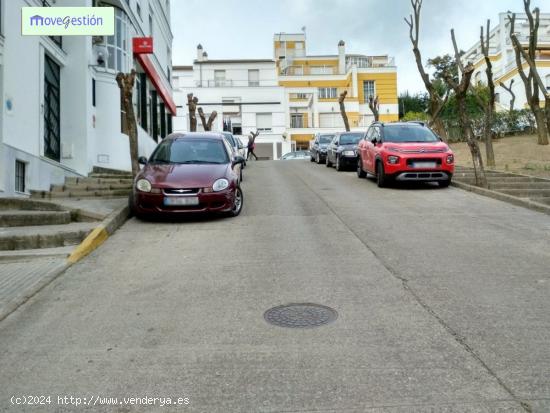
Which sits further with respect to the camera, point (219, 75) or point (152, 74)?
point (219, 75)

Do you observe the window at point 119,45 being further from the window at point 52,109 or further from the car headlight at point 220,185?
the car headlight at point 220,185

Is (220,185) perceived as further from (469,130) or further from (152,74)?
(152,74)

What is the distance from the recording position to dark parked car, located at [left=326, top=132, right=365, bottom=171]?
72.0 ft

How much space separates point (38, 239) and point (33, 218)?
157 centimetres

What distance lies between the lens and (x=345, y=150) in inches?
867

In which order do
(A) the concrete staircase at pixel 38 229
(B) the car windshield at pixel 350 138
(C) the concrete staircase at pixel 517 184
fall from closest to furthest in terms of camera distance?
(A) the concrete staircase at pixel 38 229, (C) the concrete staircase at pixel 517 184, (B) the car windshield at pixel 350 138

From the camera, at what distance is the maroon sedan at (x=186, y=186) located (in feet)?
33.6

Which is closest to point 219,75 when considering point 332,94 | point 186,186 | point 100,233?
point 332,94

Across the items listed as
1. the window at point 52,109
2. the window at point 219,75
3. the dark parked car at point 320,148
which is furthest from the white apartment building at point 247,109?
the window at point 52,109

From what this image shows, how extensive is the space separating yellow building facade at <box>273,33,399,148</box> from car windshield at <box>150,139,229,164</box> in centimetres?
4504

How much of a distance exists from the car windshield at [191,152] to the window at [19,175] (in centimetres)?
317

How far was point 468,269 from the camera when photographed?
6.79 metres

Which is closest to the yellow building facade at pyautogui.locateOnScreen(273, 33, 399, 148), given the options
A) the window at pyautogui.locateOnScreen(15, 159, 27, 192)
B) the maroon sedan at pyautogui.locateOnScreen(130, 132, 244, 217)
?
the window at pyautogui.locateOnScreen(15, 159, 27, 192)

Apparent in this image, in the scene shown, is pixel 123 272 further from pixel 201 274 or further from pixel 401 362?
pixel 401 362
